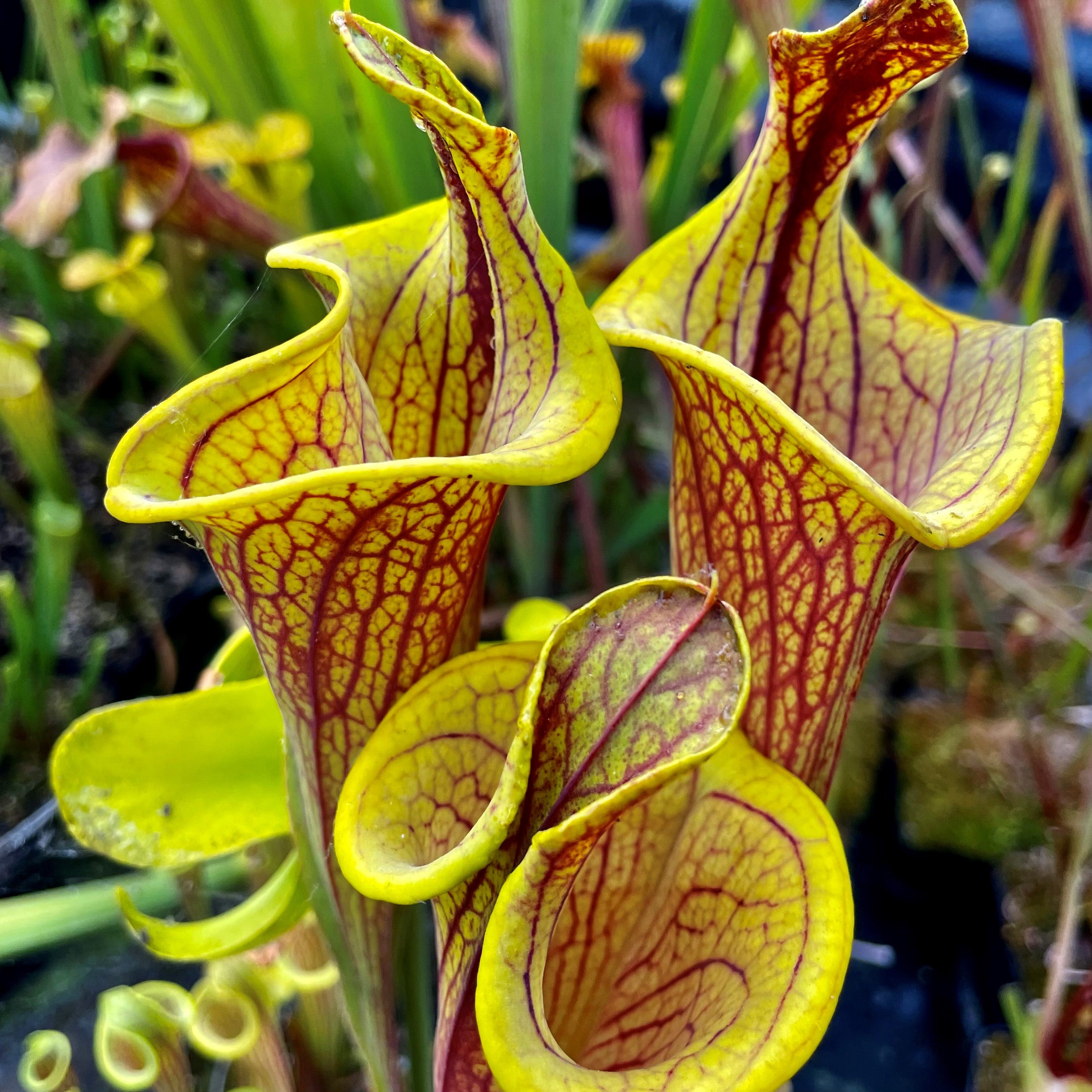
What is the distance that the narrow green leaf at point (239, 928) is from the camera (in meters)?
0.51

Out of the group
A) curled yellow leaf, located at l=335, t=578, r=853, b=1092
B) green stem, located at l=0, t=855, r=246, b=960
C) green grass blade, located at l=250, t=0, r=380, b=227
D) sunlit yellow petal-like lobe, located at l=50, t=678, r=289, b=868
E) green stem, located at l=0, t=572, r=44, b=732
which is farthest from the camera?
green stem, located at l=0, t=572, r=44, b=732

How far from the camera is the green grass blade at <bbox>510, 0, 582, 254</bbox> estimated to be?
2.38 feet

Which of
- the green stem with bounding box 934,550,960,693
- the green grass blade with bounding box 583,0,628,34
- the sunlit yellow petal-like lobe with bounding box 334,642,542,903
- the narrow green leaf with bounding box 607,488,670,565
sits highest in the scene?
the green grass blade with bounding box 583,0,628,34

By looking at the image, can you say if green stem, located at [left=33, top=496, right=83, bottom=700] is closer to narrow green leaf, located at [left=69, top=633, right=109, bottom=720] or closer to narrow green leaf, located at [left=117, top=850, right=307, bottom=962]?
narrow green leaf, located at [left=69, top=633, right=109, bottom=720]

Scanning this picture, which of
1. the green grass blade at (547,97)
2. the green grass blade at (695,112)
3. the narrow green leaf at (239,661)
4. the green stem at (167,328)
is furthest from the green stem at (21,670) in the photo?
the green grass blade at (695,112)

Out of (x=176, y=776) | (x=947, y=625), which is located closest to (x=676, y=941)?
(x=176, y=776)

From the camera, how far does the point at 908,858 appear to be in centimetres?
122

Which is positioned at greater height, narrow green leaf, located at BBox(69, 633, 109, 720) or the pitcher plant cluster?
the pitcher plant cluster

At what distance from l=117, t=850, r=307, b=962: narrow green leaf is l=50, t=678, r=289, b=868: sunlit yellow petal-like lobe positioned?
3 cm

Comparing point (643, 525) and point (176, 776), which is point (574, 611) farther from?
point (643, 525)

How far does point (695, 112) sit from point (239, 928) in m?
0.97

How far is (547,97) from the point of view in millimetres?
777

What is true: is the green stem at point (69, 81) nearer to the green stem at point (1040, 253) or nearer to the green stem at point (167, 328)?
the green stem at point (167, 328)

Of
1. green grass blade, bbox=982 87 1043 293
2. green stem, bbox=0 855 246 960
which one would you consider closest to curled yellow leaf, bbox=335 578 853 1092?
green stem, bbox=0 855 246 960
